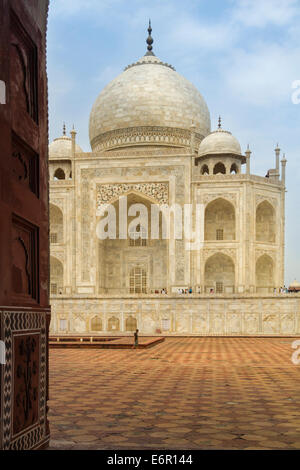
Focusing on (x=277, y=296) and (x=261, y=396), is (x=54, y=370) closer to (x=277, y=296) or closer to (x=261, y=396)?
(x=261, y=396)

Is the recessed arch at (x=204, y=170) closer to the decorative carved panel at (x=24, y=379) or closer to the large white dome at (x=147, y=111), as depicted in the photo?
the large white dome at (x=147, y=111)

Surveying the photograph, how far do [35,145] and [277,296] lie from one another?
51.1 ft

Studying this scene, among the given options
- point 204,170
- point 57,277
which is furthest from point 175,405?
point 204,170

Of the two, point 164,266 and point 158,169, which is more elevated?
point 158,169

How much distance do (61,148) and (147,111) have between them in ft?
15.0

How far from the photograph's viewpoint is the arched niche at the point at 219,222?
2239cm

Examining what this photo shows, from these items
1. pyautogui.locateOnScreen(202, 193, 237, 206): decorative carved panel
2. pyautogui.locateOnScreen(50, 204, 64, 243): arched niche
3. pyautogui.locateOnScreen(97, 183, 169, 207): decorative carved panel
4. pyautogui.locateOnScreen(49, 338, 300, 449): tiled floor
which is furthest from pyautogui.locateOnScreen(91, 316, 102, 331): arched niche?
pyautogui.locateOnScreen(49, 338, 300, 449): tiled floor

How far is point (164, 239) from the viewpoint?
2345 cm

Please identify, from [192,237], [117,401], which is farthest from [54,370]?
[192,237]

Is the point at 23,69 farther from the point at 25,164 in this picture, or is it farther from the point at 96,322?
Result: the point at 96,322

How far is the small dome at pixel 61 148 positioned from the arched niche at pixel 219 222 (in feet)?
22.2

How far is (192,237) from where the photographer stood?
68.7 feet

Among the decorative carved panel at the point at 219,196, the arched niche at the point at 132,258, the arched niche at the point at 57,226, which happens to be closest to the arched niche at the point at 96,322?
the arched niche at the point at 132,258

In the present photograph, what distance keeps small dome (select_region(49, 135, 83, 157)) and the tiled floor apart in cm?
1731
